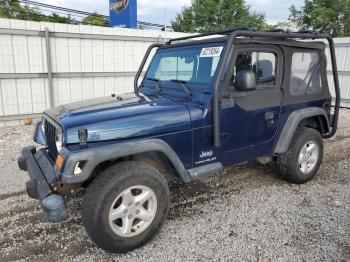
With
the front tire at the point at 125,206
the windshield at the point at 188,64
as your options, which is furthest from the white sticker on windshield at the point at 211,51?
the front tire at the point at 125,206

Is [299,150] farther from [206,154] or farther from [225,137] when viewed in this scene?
[206,154]

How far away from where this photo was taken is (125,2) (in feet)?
37.9

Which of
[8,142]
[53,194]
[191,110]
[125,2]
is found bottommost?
[8,142]

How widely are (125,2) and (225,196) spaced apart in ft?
31.7

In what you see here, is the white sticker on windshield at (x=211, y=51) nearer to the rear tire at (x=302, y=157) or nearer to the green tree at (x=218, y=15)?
the rear tire at (x=302, y=157)

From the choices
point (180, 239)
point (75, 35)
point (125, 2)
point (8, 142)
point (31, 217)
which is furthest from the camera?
point (125, 2)

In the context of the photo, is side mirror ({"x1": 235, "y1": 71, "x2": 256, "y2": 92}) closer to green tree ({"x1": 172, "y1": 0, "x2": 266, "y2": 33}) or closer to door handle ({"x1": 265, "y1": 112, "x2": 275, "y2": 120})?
door handle ({"x1": 265, "y1": 112, "x2": 275, "y2": 120})

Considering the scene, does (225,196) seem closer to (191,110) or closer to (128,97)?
(191,110)

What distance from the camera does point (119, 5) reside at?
39.0 ft

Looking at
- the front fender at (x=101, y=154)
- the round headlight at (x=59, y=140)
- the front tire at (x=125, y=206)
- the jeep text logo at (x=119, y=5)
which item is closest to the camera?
the front fender at (x=101, y=154)

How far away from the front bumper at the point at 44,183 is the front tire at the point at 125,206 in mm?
208

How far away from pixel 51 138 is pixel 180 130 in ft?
4.31

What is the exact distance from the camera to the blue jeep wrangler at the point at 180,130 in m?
2.68

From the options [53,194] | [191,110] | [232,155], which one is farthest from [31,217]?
[232,155]
